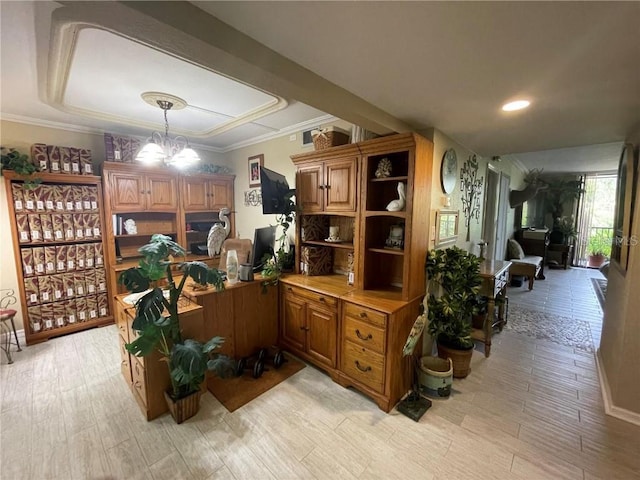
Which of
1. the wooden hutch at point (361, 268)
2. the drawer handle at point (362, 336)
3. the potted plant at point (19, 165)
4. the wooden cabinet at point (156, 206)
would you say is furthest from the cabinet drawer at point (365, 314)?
the potted plant at point (19, 165)

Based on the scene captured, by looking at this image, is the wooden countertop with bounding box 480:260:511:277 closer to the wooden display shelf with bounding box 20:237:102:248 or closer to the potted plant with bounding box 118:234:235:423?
the potted plant with bounding box 118:234:235:423

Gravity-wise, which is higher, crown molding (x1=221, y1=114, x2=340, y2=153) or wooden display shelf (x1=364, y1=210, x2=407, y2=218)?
crown molding (x1=221, y1=114, x2=340, y2=153)

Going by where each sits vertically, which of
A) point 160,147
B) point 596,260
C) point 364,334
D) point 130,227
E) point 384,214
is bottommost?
point 596,260

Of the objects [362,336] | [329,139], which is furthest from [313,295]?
[329,139]

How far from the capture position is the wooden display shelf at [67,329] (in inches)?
122

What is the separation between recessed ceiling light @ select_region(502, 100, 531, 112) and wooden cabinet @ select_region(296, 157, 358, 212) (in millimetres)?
1148

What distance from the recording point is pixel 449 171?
2666 mm

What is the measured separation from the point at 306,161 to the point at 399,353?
78.4 inches

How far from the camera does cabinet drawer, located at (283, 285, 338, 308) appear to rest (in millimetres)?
2410

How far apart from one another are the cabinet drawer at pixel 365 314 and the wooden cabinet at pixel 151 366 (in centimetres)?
122

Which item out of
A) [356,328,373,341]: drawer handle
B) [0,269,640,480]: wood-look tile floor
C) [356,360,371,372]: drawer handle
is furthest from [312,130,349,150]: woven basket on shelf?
[0,269,640,480]: wood-look tile floor

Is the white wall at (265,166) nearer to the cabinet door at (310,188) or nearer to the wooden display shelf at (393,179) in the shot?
the cabinet door at (310,188)

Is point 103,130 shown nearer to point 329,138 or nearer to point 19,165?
point 19,165

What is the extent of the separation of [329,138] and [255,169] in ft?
5.73
